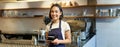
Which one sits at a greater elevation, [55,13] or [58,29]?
[55,13]

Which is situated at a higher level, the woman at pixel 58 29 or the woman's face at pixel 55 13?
the woman's face at pixel 55 13

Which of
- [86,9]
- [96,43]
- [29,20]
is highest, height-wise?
[86,9]

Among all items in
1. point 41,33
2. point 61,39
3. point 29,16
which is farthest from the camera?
point 29,16

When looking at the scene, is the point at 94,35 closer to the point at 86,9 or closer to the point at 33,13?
the point at 86,9

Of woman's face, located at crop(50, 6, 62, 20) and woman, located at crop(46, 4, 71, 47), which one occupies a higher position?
woman's face, located at crop(50, 6, 62, 20)

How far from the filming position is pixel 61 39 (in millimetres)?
1966

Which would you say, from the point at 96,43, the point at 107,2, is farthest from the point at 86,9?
the point at 96,43

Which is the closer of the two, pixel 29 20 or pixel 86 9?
pixel 86 9

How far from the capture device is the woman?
1.90 metres

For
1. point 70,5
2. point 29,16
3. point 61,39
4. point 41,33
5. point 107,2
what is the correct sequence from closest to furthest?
point 61,39, point 41,33, point 107,2, point 70,5, point 29,16

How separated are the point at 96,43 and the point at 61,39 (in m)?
2.20

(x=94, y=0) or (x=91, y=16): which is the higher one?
(x=94, y=0)

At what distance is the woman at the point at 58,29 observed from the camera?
190 cm

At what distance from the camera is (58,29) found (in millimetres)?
1987
